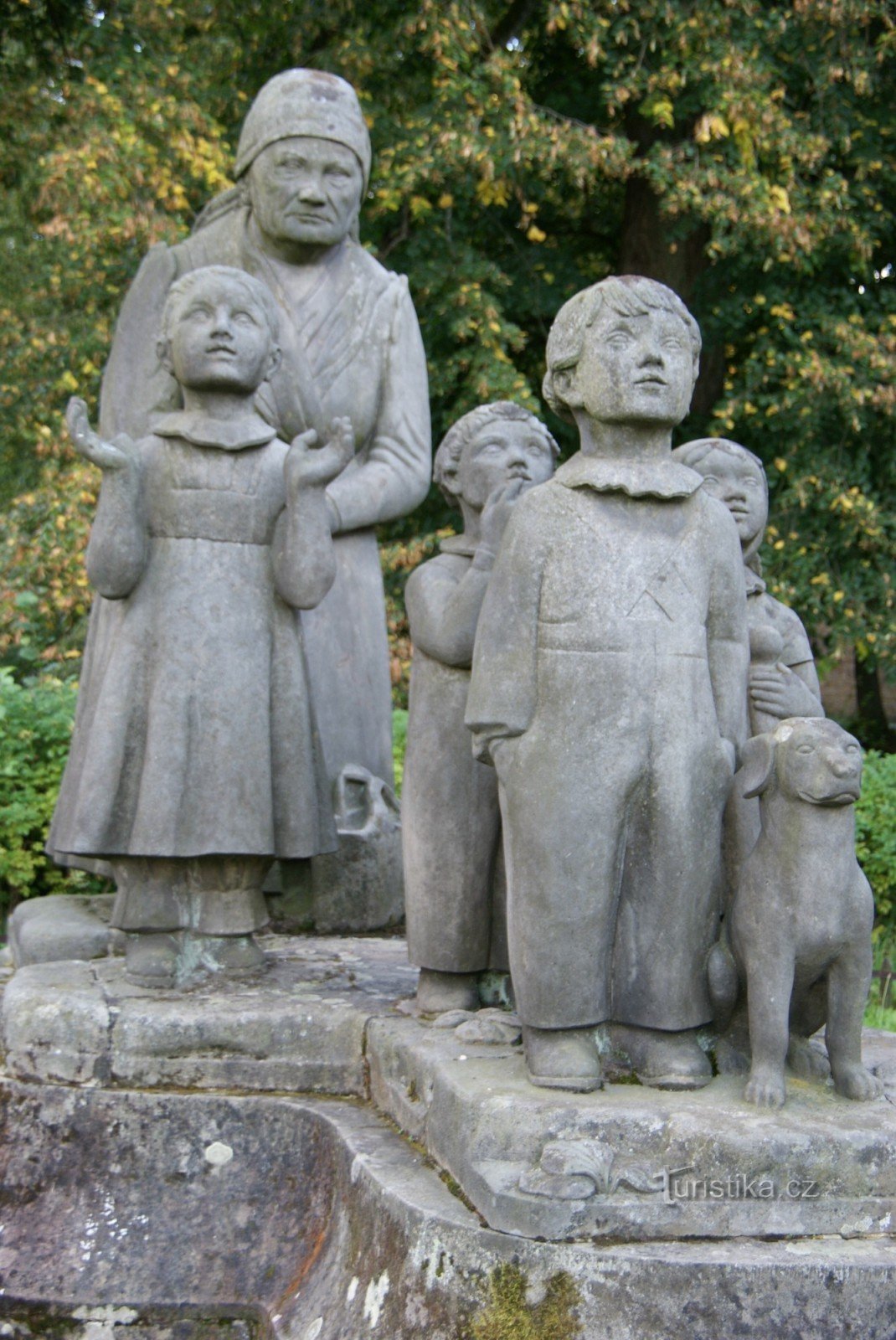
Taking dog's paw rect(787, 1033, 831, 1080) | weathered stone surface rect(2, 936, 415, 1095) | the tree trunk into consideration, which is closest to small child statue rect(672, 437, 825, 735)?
dog's paw rect(787, 1033, 831, 1080)

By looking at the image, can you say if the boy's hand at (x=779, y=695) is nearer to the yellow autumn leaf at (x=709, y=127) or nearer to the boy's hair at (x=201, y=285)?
the boy's hair at (x=201, y=285)

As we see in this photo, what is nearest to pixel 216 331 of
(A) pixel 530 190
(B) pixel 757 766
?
(B) pixel 757 766

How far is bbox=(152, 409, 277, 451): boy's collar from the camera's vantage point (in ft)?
13.4

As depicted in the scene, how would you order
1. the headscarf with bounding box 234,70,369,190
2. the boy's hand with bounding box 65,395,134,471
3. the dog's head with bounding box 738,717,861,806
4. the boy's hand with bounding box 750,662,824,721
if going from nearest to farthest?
1. the dog's head with bounding box 738,717,861,806
2. the boy's hand with bounding box 750,662,824,721
3. the boy's hand with bounding box 65,395,134,471
4. the headscarf with bounding box 234,70,369,190

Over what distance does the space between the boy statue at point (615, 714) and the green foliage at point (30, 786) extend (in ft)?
14.7

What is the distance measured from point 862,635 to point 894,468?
1.14m

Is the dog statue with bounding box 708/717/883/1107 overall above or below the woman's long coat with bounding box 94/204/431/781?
below

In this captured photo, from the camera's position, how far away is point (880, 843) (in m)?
8.52

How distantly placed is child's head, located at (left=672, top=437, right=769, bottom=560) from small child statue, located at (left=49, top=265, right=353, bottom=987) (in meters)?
0.82

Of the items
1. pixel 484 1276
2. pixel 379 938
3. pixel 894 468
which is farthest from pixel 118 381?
pixel 894 468

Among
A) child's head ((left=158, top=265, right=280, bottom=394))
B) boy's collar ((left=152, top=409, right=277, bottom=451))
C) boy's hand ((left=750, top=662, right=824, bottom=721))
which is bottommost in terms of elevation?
boy's hand ((left=750, top=662, right=824, bottom=721))

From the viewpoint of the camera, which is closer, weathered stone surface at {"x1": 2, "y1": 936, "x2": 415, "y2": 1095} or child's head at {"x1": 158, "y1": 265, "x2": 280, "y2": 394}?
weathered stone surface at {"x1": 2, "y1": 936, "x2": 415, "y2": 1095}

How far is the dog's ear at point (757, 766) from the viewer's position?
3.24 meters

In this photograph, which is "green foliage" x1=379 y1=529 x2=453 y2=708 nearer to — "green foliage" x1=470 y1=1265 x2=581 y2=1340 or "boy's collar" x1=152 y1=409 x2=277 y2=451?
"boy's collar" x1=152 y1=409 x2=277 y2=451
